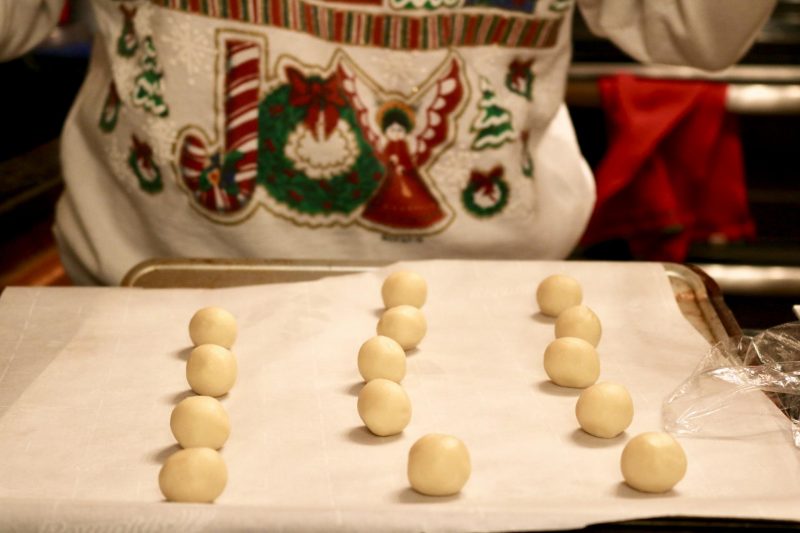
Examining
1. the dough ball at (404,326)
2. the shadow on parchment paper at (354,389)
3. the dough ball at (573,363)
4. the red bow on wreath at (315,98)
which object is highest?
the red bow on wreath at (315,98)

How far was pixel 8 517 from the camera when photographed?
0.77 m

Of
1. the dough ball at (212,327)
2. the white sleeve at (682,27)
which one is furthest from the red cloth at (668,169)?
the dough ball at (212,327)

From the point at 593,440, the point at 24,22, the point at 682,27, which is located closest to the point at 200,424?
the point at 593,440

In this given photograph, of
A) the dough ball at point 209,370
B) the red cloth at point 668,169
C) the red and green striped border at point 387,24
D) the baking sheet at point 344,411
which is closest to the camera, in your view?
the baking sheet at point 344,411

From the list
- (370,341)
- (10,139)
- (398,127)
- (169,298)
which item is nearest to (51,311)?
(169,298)

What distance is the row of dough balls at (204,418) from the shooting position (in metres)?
0.86

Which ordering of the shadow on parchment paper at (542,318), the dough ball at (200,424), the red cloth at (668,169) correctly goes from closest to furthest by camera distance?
the dough ball at (200,424) < the shadow on parchment paper at (542,318) < the red cloth at (668,169)

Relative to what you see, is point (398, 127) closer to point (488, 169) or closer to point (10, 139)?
point (488, 169)

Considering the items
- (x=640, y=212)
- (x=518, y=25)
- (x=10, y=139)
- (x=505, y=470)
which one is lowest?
(x=640, y=212)

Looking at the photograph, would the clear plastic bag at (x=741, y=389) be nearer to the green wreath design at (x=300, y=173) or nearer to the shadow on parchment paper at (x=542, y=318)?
the shadow on parchment paper at (x=542, y=318)

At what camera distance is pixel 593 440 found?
39.2 inches

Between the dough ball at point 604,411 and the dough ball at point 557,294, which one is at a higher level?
the dough ball at point 604,411

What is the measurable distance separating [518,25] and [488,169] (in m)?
0.21

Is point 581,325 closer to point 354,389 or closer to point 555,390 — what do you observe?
point 555,390
